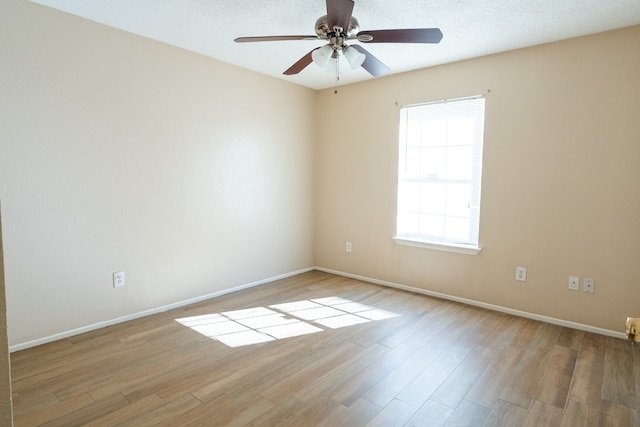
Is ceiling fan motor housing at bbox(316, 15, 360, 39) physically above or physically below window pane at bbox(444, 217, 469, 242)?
above

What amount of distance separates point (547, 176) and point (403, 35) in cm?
190

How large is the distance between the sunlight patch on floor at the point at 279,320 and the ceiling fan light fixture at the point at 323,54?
2.10 m

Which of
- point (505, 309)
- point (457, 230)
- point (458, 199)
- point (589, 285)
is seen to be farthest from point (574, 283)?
point (458, 199)

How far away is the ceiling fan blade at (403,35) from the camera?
2195mm

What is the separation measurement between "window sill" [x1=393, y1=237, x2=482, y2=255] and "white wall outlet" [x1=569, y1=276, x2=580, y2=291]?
0.77 meters

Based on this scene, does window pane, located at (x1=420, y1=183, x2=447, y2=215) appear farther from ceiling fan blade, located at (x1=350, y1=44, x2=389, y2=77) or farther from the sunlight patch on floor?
ceiling fan blade, located at (x1=350, y1=44, x2=389, y2=77)

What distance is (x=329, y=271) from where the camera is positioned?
488 centimetres

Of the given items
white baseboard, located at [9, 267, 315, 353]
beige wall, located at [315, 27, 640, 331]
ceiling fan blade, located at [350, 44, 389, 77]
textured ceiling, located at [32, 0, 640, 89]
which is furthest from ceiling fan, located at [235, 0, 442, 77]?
white baseboard, located at [9, 267, 315, 353]

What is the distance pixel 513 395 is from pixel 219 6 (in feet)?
10.4

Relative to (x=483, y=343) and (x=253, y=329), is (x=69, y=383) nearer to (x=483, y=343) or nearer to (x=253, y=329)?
(x=253, y=329)

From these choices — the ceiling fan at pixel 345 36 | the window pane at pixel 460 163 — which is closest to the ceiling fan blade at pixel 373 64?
the ceiling fan at pixel 345 36

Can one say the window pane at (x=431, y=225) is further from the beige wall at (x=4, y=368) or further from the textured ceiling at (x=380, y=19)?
the beige wall at (x=4, y=368)

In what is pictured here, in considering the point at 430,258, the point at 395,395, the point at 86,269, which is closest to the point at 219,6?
the point at 86,269

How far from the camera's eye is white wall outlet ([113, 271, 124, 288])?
121 inches
